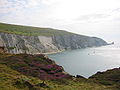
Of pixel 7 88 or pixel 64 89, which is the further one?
pixel 64 89

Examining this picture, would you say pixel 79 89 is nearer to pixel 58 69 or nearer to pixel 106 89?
pixel 106 89

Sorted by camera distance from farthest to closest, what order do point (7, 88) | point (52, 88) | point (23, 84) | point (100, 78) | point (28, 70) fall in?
1. point (100, 78)
2. point (28, 70)
3. point (52, 88)
4. point (23, 84)
5. point (7, 88)

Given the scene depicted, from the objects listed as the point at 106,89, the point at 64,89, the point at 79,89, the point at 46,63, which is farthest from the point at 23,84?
the point at 46,63

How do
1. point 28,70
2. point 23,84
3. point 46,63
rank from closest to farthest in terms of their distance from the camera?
point 23,84, point 28,70, point 46,63

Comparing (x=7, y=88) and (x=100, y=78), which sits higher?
(x=7, y=88)

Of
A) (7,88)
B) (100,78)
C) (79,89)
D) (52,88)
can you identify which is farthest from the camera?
(100,78)

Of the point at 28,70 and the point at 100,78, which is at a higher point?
the point at 28,70

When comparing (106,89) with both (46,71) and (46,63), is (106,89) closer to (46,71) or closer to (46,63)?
(46,71)

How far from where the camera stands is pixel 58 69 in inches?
1469

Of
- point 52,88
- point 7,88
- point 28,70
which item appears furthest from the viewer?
point 28,70

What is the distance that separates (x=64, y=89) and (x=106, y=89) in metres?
7.34

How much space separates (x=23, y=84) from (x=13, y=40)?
17407cm

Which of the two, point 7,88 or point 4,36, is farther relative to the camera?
point 4,36

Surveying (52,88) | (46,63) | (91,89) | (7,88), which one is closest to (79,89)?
(91,89)
